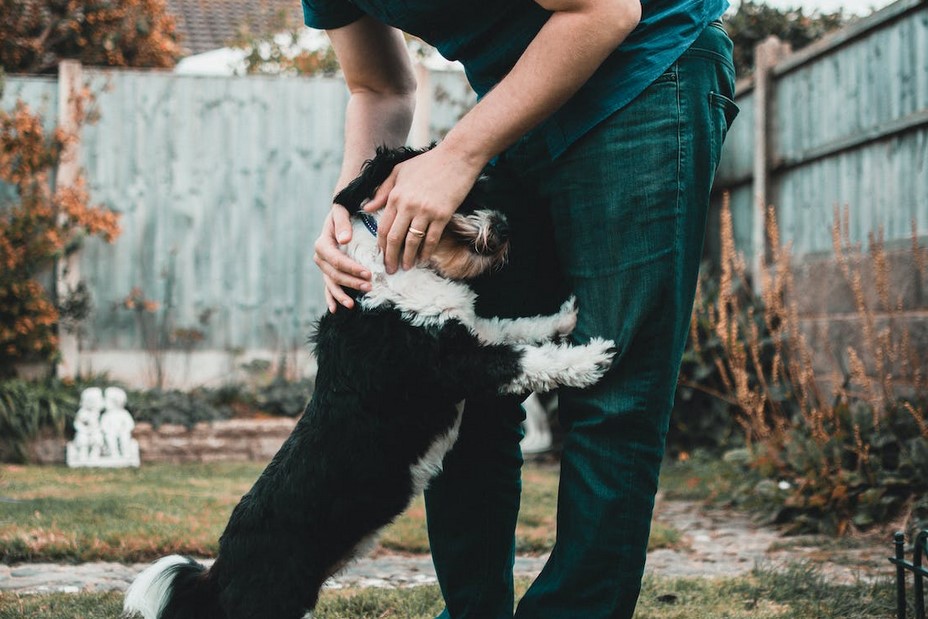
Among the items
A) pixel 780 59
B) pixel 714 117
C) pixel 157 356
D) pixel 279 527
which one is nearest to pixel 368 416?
pixel 279 527

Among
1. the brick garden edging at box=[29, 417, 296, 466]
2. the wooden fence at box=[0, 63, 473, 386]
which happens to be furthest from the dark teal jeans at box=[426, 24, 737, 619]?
the wooden fence at box=[0, 63, 473, 386]

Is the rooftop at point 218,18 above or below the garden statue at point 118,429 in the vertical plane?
above

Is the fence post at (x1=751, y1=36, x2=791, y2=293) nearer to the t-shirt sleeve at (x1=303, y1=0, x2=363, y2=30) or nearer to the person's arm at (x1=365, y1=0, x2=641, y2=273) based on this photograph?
the t-shirt sleeve at (x1=303, y1=0, x2=363, y2=30)

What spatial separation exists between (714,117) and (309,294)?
5902 millimetres

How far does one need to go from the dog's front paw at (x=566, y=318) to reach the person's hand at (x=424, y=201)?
343 mm

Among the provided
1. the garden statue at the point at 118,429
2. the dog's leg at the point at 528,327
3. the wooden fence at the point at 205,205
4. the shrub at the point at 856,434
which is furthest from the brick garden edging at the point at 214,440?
the dog's leg at the point at 528,327

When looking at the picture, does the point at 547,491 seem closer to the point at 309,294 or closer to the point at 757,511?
the point at 757,511

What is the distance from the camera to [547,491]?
5.16 m

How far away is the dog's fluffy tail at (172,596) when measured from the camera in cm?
214

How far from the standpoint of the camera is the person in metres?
1.77

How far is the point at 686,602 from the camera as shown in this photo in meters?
3.01

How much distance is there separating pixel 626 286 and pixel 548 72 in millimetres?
441

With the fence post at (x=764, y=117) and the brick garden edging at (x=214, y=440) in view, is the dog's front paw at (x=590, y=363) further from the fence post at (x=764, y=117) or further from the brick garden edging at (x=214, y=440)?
the brick garden edging at (x=214, y=440)

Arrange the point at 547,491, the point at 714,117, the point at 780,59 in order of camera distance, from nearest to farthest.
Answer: the point at 714,117, the point at 547,491, the point at 780,59
